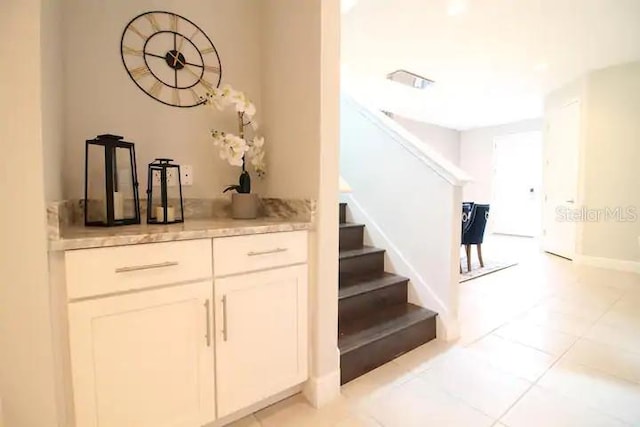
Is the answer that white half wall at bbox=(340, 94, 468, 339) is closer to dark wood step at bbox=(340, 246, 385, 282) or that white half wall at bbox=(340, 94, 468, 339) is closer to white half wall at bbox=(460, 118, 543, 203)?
dark wood step at bbox=(340, 246, 385, 282)

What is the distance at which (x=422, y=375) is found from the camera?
179 cm

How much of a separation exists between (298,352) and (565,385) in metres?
1.47

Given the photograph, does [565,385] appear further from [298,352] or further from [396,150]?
[396,150]

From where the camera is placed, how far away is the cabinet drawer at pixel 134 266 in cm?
100

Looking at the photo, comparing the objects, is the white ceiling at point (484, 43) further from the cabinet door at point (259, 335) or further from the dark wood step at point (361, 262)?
the cabinet door at point (259, 335)

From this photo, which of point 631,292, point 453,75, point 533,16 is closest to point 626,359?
point 631,292

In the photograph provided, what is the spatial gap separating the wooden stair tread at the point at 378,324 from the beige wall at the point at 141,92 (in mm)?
1160

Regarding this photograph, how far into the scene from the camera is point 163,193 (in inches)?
55.9

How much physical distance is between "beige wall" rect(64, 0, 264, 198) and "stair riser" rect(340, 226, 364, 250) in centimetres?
107

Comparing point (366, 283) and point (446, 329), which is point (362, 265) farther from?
point (446, 329)

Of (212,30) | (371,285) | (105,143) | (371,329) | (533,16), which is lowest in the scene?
(371,329)

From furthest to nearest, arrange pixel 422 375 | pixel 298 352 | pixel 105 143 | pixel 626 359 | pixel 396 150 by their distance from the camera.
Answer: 1. pixel 396 150
2. pixel 626 359
3. pixel 422 375
4. pixel 298 352
5. pixel 105 143

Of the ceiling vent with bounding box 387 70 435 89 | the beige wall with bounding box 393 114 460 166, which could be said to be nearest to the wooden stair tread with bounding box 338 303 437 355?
the ceiling vent with bounding box 387 70 435 89

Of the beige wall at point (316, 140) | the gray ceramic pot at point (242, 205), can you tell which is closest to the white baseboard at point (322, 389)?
the beige wall at point (316, 140)
